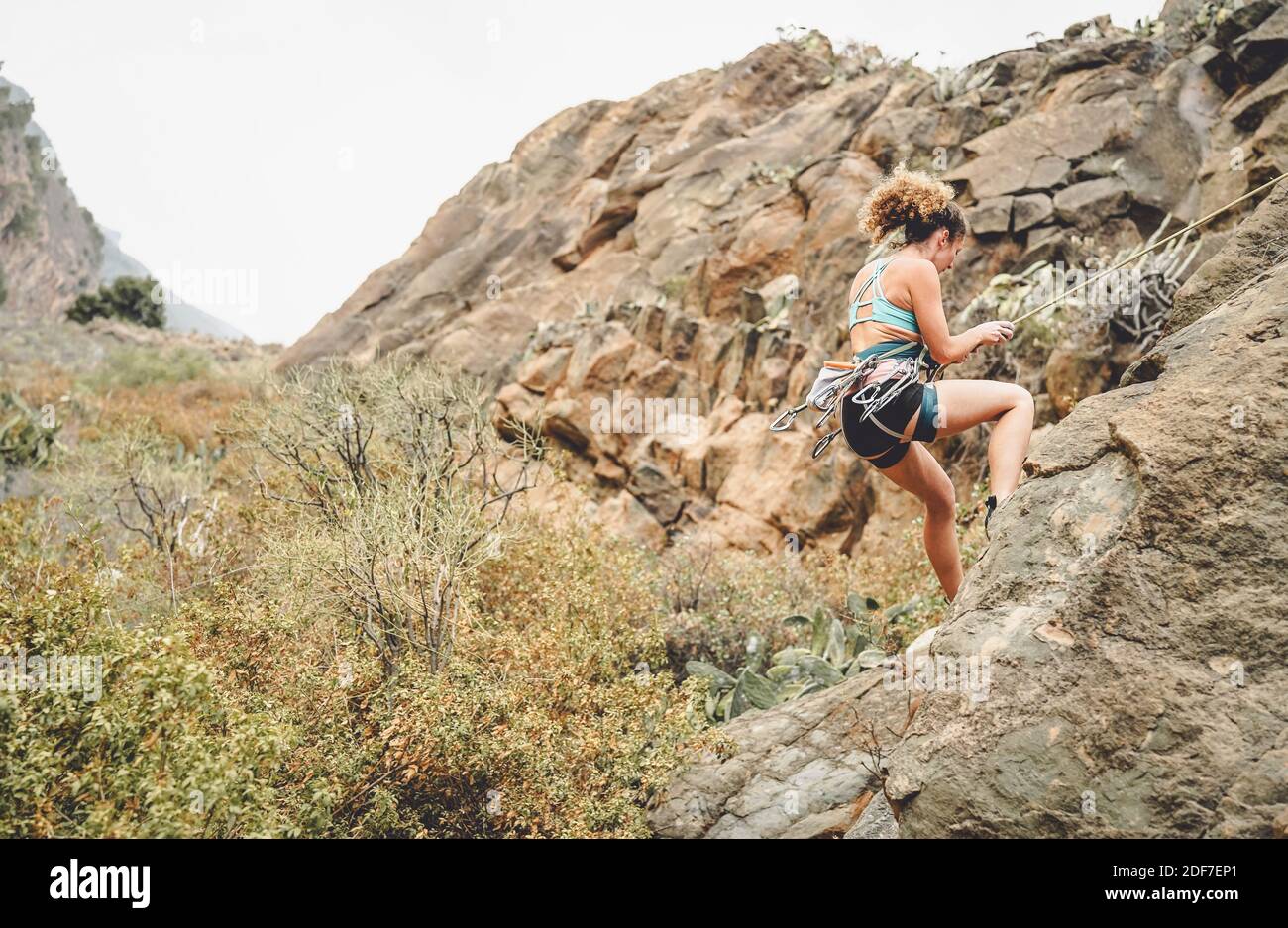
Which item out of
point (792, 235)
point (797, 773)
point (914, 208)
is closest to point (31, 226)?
point (792, 235)

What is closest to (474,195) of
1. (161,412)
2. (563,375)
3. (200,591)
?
(161,412)

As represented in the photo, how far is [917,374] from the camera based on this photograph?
16.6 ft

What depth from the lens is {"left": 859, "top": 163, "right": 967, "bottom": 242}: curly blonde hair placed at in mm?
5199

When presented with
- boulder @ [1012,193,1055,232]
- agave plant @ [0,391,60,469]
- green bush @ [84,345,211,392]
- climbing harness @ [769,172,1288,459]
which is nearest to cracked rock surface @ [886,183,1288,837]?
climbing harness @ [769,172,1288,459]

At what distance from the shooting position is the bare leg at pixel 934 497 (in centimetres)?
517

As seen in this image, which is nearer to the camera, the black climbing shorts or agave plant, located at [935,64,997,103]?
the black climbing shorts

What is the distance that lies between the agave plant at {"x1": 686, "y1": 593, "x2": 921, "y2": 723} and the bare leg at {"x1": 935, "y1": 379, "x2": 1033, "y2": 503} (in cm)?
246

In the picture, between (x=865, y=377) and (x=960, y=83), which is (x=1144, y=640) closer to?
(x=865, y=377)

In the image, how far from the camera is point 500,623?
840 centimetres

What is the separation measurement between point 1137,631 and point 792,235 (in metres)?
13.8

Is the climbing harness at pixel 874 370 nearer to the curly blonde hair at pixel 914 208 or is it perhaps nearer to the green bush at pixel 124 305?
the curly blonde hair at pixel 914 208

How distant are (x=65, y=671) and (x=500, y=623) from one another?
3998 millimetres

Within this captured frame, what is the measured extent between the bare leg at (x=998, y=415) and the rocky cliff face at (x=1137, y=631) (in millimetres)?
177

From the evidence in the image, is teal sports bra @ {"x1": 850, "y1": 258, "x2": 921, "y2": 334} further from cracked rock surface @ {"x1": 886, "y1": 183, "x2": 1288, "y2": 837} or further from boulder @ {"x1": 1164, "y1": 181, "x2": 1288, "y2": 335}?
boulder @ {"x1": 1164, "y1": 181, "x2": 1288, "y2": 335}
